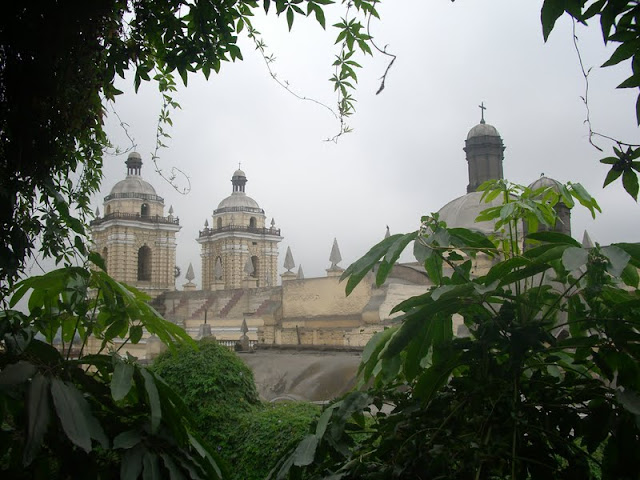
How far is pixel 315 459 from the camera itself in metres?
1.72

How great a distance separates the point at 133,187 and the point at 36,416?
4721 cm

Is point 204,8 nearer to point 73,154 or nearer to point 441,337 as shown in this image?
point 73,154

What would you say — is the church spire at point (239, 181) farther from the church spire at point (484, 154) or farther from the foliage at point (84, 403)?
the foliage at point (84, 403)

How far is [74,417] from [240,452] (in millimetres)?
5817

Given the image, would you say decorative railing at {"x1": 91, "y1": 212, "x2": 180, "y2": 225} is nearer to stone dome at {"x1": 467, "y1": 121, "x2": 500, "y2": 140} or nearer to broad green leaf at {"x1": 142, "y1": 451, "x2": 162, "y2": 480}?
stone dome at {"x1": 467, "y1": 121, "x2": 500, "y2": 140}

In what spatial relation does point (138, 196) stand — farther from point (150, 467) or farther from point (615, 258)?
point (615, 258)

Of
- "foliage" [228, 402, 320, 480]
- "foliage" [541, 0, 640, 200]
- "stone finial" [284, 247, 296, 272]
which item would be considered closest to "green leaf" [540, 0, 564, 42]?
"foliage" [541, 0, 640, 200]

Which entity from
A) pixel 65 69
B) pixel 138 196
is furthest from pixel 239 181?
pixel 65 69

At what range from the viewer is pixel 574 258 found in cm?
127

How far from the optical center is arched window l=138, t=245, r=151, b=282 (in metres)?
46.5

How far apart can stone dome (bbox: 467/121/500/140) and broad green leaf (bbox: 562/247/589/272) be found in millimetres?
25304

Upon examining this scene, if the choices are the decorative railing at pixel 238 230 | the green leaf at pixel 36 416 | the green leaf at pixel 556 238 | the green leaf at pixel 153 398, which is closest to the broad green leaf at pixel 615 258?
the green leaf at pixel 556 238

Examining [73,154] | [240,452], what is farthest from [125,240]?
[73,154]

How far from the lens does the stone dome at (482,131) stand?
2562cm
